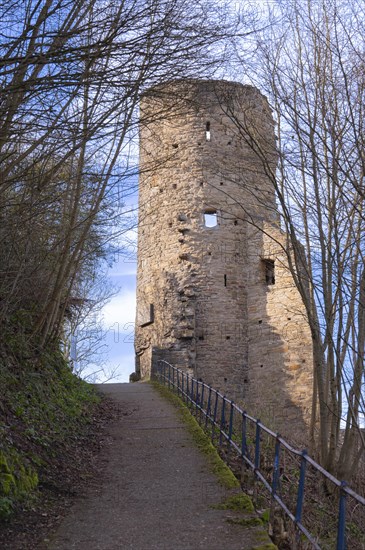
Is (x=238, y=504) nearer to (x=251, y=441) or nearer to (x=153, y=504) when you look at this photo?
(x=153, y=504)

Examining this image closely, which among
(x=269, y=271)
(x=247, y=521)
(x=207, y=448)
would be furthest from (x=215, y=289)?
(x=247, y=521)

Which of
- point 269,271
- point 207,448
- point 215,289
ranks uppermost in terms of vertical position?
point 269,271

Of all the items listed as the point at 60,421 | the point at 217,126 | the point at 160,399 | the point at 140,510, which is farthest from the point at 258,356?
the point at 140,510

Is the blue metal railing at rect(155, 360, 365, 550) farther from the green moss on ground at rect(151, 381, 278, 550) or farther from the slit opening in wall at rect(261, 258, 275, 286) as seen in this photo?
the slit opening in wall at rect(261, 258, 275, 286)

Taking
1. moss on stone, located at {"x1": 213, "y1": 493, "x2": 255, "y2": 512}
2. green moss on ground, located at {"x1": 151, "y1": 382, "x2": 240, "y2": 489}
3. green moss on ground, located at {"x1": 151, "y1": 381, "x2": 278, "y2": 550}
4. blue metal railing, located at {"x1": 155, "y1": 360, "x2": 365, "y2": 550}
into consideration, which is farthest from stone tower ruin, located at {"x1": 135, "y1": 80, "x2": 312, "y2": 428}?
moss on stone, located at {"x1": 213, "y1": 493, "x2": 255, "y2": 512}

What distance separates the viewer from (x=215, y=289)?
1888 cm

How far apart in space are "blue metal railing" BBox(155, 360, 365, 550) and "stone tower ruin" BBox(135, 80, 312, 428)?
140cm

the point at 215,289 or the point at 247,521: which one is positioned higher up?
the point at 215,289

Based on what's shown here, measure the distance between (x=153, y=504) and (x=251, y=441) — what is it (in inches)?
168

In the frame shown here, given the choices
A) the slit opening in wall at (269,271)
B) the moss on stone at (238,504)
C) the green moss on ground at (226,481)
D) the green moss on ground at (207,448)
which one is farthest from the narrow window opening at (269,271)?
the moss on stone at (238,504)

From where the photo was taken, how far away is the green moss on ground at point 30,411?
6.45 meters

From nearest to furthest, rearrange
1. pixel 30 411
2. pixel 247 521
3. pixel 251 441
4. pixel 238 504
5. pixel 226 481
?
pixel 247 521, pixel 238 504, pixel 226 481, pixel 30 411, pixel 251 441

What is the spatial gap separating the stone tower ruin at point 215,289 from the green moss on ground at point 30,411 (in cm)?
598

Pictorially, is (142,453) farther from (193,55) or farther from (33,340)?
(193,55)
